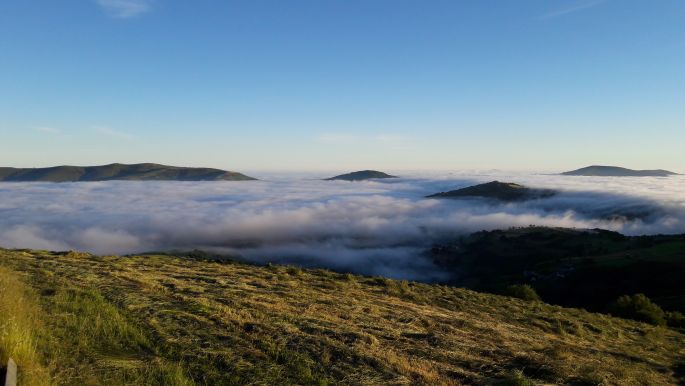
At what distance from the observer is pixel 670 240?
14575cm

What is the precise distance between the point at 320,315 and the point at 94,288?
852 cm

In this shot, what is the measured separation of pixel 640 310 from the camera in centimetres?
3981

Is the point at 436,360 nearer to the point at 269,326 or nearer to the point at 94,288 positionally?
the point at 269,326

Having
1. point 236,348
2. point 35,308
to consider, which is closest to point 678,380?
point 236,348

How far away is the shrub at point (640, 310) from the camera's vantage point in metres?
37.3

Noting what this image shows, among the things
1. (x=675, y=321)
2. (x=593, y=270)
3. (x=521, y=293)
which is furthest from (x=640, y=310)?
(x=593, y=270)

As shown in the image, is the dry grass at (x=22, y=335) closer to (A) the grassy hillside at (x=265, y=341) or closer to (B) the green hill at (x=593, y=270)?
(A) the grassy hillside at (x=265, y=341)

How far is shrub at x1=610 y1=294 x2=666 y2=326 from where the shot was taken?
3731 cm

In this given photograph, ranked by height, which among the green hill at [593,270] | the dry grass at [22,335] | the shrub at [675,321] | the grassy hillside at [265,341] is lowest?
the green hill at [593,270]

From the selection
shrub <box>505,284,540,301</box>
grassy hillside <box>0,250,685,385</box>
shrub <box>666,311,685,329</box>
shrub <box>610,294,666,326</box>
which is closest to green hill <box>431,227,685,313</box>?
shrub <box>610,294,666,326</box>

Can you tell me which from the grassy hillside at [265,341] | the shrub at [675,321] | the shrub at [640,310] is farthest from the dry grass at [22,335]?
the shrub at [675,321]

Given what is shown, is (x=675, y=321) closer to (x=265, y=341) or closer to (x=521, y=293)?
(x=521, y=293)

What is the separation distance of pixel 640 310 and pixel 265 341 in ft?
135

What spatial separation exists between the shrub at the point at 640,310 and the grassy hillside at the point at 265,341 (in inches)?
635
